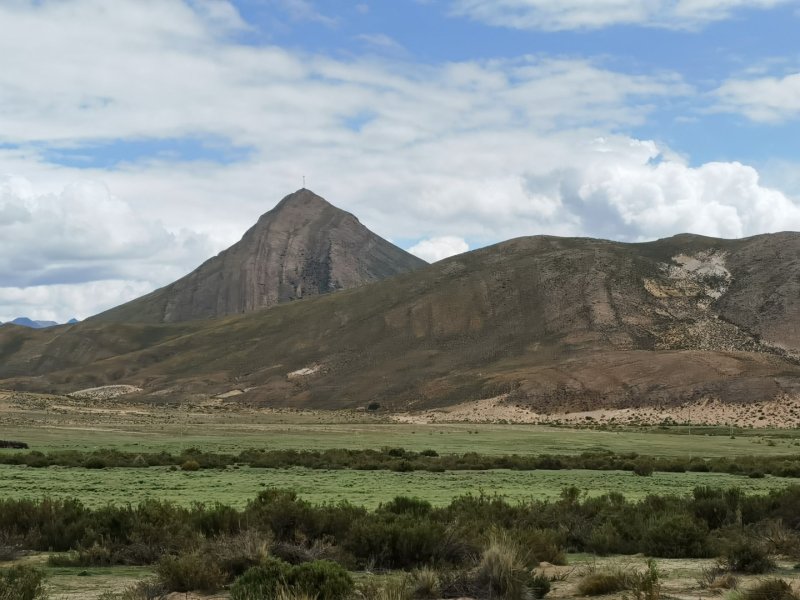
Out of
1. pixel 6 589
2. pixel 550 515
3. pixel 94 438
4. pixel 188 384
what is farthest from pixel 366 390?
pixel 6 589

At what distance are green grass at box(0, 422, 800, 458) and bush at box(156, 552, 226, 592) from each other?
1406 inches

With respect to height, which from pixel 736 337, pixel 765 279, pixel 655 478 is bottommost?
pixel 655 478

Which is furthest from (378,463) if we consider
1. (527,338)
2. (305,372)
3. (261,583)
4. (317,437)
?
(305,372)

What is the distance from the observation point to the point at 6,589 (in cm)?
1008

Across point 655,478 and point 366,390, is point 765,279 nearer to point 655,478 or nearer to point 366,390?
point 366,390

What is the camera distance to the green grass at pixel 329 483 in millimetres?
25094

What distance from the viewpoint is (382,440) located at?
61.5 metres

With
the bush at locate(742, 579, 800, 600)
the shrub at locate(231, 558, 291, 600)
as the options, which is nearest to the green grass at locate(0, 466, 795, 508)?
the shrub at locate(231, 558, 291, 600)

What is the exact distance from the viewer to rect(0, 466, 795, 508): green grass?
988 inches

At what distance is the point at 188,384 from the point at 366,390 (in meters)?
35.7

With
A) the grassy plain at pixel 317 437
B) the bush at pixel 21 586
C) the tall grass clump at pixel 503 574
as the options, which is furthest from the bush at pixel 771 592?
the grassy plain at pixel 317 437

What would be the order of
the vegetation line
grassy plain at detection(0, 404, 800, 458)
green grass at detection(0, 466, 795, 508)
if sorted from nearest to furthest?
green grass at detection(0, 466, 795, 508), the vegetation line, grassy plain at detection(0, 404, 800, 458)

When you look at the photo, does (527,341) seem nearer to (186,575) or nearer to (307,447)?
(307,447)

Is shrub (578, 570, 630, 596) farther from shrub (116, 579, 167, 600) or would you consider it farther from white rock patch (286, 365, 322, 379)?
white rock patch (286, 365, 322, 379)
